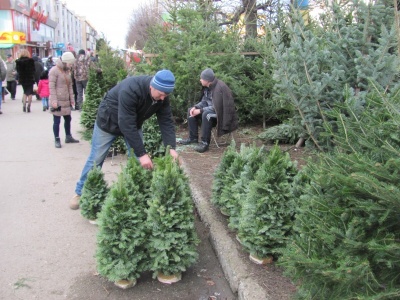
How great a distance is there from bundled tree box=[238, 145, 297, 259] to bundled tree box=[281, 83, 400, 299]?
92 centimetres

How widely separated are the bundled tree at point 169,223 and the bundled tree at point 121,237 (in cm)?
9

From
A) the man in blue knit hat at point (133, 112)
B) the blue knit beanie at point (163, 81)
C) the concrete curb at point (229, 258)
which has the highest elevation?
the blue knit beanie at point (163, 81)

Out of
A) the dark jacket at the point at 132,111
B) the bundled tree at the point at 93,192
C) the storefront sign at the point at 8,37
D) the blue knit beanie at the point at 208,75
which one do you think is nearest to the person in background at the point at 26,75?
the blue knit beanie at the point at 208,75

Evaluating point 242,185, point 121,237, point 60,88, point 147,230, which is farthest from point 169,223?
point 60,88

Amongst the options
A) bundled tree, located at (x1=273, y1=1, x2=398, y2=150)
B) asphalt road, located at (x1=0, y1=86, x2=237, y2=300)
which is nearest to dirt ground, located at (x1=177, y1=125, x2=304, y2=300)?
asphalt road, located at (x1=0, y1=86, x2=237, y2=300)

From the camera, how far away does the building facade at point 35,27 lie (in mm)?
36750

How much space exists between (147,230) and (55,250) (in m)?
1.21

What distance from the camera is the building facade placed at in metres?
36.8

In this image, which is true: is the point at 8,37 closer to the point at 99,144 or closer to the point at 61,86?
the point at 61,86

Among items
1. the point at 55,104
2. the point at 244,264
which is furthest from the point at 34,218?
the point at 55,104

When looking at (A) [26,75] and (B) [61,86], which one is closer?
(B) [61,86]

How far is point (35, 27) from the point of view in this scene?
49.2 metres

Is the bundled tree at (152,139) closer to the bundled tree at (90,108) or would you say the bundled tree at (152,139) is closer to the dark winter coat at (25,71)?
the bundled tree at (90,108)

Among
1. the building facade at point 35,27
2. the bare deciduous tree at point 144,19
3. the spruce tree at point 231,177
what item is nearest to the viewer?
the spruce tree at point 231,177
